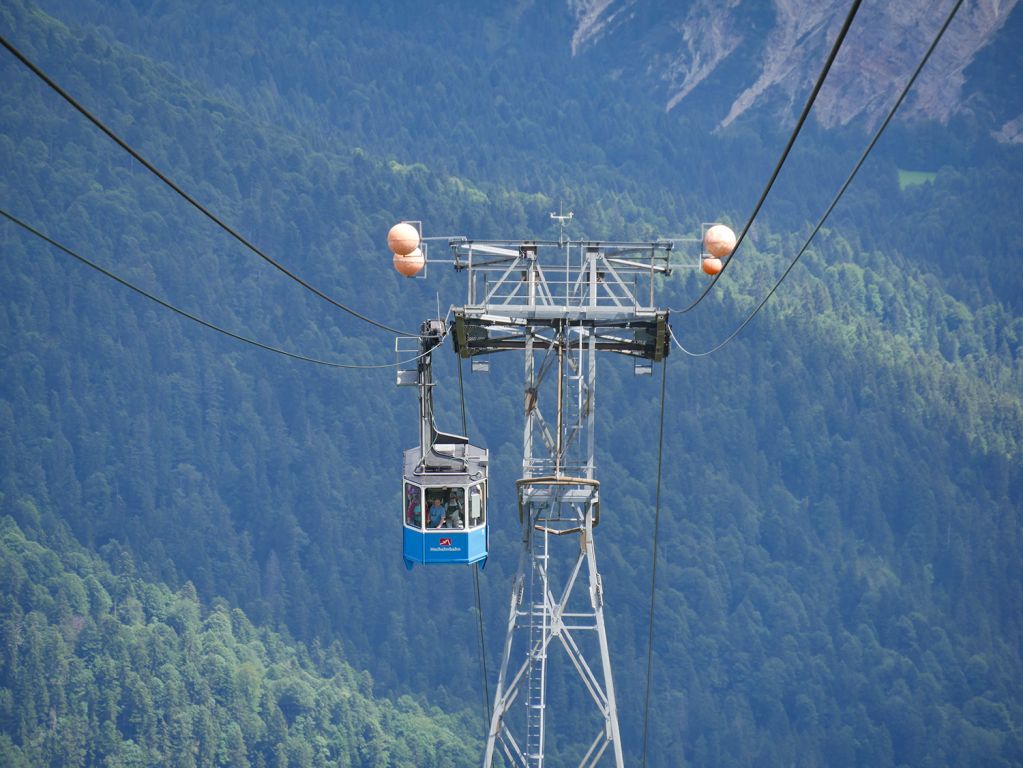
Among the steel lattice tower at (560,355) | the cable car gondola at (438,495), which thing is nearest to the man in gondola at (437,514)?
the cable car gondola at (438,495)

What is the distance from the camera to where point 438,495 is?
44312 millimetres

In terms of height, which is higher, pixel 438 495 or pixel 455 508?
pixel 438 495

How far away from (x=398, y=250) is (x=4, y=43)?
20.1 m

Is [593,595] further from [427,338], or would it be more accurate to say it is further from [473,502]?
[427,338]

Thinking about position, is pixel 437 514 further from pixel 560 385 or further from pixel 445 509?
pixel 560 385

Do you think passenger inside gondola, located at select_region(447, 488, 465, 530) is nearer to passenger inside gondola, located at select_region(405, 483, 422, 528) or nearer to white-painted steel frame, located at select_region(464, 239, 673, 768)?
passenger inside gondola, located at select_region(405, 483, 422, 528)

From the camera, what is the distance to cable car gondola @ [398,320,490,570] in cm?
4378

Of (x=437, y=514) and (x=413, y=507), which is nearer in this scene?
(x=437, y=514)

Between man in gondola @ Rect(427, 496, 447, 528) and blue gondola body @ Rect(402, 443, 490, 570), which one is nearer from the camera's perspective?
blue gondola body @ Rect(402, 443, 490, 570)

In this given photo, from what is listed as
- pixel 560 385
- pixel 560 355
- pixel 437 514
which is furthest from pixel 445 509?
pixel 560 355

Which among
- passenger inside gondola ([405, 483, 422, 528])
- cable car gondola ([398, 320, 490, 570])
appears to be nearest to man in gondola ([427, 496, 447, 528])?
cable car gondola ([398, 320, 490, 570])

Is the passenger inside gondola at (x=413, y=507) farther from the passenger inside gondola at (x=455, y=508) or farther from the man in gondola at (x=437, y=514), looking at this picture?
the passenger inside gondola at (x=455, y=508)

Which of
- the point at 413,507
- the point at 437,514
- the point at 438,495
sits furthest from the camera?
the point at 413,507

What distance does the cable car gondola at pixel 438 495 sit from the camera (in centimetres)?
4378
